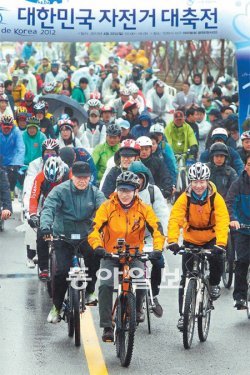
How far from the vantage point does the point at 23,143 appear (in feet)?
74.9

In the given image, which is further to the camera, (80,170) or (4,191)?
(4,191)

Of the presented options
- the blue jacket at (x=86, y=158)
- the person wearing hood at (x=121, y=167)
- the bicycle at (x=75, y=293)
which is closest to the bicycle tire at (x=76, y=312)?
the bicycle at (x=75, y=293)

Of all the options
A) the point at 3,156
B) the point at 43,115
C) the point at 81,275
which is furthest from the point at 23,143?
the point at 81,275

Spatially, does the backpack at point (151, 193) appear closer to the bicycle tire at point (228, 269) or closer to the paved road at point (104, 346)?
the paved road at point (104, 346)

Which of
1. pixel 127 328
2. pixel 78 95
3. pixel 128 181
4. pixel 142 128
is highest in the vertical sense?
pixel 78 95

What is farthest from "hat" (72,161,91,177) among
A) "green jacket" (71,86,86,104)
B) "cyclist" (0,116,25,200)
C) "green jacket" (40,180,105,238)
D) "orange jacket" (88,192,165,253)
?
"green jacket" (71,86,86,104)

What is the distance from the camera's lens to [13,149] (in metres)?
22.8

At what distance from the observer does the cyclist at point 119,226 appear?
12575mm

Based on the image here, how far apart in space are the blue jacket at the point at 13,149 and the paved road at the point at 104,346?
268 inches

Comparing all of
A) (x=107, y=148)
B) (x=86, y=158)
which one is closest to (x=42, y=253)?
(x=86, y=158)

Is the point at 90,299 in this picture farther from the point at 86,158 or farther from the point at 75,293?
the point at 86,158

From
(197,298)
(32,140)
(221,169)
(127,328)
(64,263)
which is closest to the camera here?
(127,328)

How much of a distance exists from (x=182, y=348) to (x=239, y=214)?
234 centimetres

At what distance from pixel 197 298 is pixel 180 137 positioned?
452 inches
